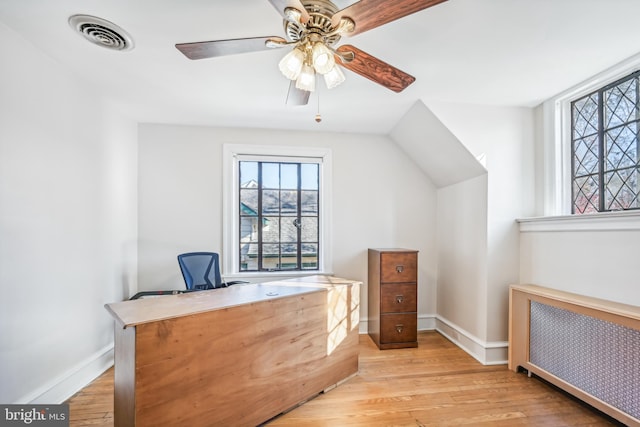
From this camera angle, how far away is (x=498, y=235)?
98.0 inches

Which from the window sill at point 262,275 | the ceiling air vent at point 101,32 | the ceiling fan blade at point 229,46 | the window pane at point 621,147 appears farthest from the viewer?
the window sill at point 262,275

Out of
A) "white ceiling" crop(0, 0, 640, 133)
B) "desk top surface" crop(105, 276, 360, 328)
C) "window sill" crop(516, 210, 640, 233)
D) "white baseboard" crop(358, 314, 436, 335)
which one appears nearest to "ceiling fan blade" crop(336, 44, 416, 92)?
"white ceiling" crop(0, 0, 640, 133)

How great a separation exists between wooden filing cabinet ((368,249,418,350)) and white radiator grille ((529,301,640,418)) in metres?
0.98

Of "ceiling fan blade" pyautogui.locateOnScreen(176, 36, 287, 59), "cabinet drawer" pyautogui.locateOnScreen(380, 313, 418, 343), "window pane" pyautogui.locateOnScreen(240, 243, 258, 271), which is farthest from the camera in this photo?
"window pane" pyautogui.locateOnScreen(240, 243, 258, 271)

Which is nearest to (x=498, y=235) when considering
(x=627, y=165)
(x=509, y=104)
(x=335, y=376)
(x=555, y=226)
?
(x=555, y=226)

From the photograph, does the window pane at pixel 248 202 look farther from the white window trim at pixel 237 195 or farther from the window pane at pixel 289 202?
the window pane at pixel 289 202

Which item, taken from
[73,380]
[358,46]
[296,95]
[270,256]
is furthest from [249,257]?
[358,46]

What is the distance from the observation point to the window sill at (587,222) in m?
1.71

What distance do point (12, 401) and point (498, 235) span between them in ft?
12.0

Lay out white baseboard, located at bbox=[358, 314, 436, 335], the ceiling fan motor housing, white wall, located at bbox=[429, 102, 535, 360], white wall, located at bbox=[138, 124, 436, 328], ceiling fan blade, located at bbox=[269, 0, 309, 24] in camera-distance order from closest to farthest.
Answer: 1. ceiling fan blade, located at bbox=[269, 0, 309, 24]
2. the ceiling fan motor housing
3. white wall, located at bbox=[429, 102, 535, 360]
4. white wall, located at bbox=[138, 124, 436, 328]
5. white baseboard, located at bbox=[358, 314, 436, 335]

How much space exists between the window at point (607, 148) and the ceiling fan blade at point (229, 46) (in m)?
2.49

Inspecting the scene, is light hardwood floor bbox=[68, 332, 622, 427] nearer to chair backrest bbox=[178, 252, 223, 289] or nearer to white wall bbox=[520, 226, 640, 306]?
white wall bbox=[520, 226, 640, 306]

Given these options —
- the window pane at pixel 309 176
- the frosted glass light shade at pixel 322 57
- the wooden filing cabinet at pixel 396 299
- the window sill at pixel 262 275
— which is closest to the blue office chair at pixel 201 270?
the window sill at pixel 262 275

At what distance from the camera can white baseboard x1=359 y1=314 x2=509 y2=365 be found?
2.46 m
